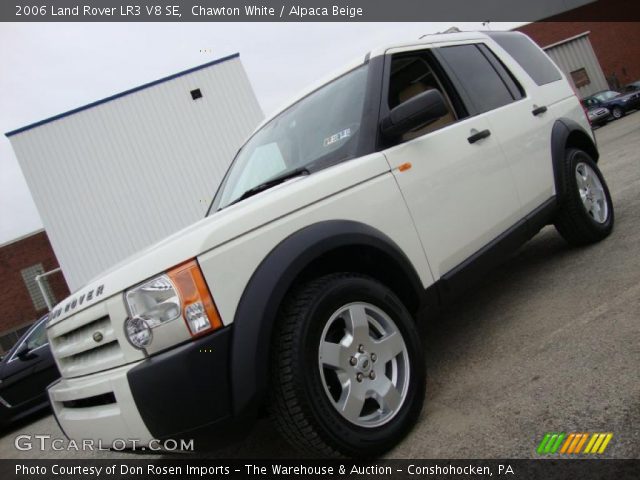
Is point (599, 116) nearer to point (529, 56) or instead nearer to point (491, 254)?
point (529, 56)

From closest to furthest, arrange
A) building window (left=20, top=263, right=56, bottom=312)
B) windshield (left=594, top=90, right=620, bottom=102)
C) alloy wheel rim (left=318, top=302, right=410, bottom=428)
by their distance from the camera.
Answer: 1. alloy wheel rim (left=318, top=302, right=410, bottom=428)
2. windshield (left=594, top=90, right=620, bottom=102)
3. building window (left=20, top=263, right=56, bottom=312)

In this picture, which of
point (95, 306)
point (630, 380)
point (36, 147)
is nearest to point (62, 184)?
point (36, 147)

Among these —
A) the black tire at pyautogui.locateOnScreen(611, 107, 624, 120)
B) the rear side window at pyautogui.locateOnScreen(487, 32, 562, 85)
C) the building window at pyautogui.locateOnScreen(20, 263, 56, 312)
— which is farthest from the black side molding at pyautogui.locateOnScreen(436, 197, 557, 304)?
the building window at pyautogui.locateOnScreen(20, 263, 56, 312)

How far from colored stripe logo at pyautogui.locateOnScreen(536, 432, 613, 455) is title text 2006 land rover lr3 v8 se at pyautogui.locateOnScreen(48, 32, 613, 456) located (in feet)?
1.89

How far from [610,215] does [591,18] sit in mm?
34089

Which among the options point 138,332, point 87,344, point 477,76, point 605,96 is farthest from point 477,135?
point 605,96

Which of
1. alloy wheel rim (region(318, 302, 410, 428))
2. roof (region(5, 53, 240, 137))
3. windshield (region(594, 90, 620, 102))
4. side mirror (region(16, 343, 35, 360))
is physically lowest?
alloy wheel rim (region(318, 302, 410, 428))

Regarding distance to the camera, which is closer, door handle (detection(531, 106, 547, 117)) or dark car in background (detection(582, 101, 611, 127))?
door handle (detection(531, 106, 547, 117))

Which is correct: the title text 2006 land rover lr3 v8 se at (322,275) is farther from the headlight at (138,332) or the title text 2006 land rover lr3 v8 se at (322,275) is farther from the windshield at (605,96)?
the windshield at (605,96)

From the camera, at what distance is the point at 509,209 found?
317cm

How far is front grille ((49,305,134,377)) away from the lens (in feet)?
6.43

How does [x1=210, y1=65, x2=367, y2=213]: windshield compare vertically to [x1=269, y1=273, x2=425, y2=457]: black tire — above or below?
above

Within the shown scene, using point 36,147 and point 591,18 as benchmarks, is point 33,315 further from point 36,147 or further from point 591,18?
point 591,18

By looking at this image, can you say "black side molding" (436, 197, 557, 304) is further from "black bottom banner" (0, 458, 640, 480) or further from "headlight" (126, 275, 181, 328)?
"headlight" (126, 275, 181, 328)
